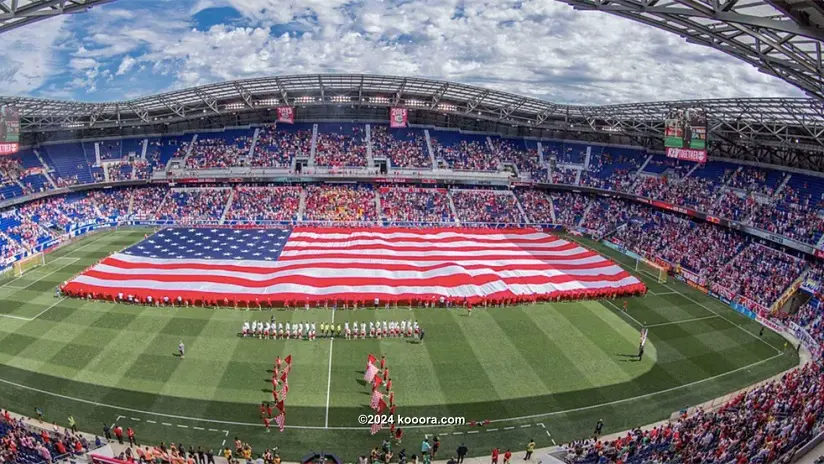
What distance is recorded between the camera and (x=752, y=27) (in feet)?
52.5

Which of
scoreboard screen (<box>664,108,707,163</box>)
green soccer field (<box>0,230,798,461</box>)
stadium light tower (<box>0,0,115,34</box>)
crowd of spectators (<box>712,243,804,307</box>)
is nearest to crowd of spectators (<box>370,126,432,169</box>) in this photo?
scoreboard screen (<box>664,108,707,163</box>)

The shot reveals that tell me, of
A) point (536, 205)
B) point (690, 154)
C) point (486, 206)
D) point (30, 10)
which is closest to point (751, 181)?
point (690, 154)

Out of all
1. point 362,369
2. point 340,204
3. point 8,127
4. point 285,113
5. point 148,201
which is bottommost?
point 362,369

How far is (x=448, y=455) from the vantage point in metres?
17.3

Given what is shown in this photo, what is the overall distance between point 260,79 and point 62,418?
33.1 metres

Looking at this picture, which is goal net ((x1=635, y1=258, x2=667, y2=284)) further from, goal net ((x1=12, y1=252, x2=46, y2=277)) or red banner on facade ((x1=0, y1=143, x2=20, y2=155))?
red banner on facade ((x1=0, y1=143, x2=20, y2=155))

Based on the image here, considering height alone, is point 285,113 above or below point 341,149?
above

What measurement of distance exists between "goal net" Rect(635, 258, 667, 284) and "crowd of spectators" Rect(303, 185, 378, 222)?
22640 mm

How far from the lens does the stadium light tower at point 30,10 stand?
Answer: 12094mm

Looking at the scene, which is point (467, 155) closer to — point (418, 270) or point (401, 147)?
point (401, 147)

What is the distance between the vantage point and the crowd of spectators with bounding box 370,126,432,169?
52844mm

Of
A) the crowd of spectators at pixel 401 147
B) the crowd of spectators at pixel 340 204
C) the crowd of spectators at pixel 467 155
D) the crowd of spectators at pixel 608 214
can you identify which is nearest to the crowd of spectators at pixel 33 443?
the crowd of spectators at pixel 340 204

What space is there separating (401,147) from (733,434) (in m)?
42.9

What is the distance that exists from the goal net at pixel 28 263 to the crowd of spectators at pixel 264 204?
569 inches
